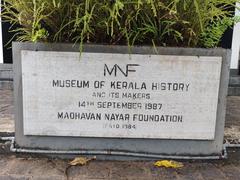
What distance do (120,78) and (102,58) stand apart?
0.22 meters

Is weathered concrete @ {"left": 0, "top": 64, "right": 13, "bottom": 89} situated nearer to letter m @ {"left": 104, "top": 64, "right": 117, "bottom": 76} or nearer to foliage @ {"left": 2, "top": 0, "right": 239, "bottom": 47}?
foliage @ {"left": 2, "top": 0, "right": 239, "bottom": 47}

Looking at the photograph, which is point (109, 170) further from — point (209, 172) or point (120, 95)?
point (209, 172)

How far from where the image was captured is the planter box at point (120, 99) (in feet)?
10.3

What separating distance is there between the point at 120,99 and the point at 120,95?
0.03 metres

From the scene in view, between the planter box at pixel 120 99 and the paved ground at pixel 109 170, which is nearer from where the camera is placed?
the paved ground at pixel 109 170

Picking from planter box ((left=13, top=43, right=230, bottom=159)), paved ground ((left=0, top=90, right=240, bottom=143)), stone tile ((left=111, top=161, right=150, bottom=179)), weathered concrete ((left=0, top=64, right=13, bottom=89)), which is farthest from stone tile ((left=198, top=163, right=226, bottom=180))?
weathered concrete ((left=0, top=64, right=13, bottom=89))

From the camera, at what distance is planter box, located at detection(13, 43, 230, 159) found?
3.13 metres

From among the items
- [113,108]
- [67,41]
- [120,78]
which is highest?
[67,41]

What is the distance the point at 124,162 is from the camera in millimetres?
3289

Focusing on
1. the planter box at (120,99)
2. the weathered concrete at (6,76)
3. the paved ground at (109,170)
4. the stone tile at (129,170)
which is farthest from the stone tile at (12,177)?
the weathered concrete at (6,76)

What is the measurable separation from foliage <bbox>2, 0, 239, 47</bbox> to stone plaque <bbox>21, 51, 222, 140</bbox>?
0.58ft

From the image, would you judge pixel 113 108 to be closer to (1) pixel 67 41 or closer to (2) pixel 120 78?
(2) pixel 120 78

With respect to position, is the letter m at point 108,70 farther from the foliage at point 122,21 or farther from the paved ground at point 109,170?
the paved ground at point 109,170

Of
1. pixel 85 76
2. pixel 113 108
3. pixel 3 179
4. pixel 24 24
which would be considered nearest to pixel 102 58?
pixel 85 76
